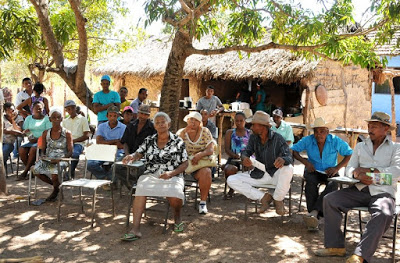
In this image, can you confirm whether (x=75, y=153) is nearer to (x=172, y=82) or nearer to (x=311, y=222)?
(x=172, y=82)

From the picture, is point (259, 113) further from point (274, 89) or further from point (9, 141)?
point (274, 89)

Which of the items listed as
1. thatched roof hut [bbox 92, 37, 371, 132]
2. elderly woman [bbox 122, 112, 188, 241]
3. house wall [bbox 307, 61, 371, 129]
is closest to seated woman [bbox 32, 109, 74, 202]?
elderly woman [bbox 122, 112, 188, 241]

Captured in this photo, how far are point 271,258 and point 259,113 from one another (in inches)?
77.4

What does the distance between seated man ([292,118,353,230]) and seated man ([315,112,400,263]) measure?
2.63 ft

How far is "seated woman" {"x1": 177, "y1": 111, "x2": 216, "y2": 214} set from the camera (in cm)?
594

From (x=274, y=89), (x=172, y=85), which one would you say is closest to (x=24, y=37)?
(x=172, y=85)

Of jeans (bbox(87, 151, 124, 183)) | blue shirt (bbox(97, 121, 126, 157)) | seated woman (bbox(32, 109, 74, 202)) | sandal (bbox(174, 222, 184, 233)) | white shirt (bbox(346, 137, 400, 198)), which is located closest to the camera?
white shirt (bbox(346, 137, 400, 198))

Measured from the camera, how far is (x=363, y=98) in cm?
1276

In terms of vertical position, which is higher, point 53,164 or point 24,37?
point 24,37

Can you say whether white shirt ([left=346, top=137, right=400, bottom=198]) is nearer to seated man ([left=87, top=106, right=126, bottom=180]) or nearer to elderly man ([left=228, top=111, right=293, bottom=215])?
elderly man ([left=228, top=111, right=293, bottom=215])

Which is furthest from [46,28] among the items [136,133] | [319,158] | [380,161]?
[380,161]

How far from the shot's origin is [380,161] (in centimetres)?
463

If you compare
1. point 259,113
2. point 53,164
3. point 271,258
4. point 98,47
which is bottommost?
point 271,258

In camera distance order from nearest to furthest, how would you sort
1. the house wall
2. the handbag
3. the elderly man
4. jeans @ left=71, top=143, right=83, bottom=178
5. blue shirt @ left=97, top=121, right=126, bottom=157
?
the elderly man
the handbag
jeans @ left=71, top=143, right=83, bottom=178
blue shirt @ left=97, top=121, right=126, bottom=157
the house wall
